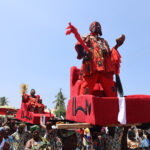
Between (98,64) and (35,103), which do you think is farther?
(35,103)

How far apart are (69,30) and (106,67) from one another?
46.2 inches

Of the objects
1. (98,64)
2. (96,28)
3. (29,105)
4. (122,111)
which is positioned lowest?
(122,111)

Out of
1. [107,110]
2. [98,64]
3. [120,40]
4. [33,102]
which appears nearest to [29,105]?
[33,102]

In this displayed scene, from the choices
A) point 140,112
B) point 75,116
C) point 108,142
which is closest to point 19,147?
point 75,116

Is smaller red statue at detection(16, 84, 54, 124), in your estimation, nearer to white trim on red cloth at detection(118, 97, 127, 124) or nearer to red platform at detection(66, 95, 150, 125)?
red platform at detection(66, 95, 150, 125)

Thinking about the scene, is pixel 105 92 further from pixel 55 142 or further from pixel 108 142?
pixel 55 142

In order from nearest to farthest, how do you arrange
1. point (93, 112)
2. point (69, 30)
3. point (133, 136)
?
point (93, 112) < point (69, 30) < point (133, 136)

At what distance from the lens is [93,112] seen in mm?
3293

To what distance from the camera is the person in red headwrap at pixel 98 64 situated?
14.1ft

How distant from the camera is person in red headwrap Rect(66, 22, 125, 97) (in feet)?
14.1

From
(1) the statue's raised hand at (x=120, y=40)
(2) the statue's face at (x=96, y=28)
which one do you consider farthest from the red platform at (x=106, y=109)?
(2) the statue's face at (x=96, y=28)

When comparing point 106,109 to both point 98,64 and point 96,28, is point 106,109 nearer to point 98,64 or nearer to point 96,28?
point 98,64

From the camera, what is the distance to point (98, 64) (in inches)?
168

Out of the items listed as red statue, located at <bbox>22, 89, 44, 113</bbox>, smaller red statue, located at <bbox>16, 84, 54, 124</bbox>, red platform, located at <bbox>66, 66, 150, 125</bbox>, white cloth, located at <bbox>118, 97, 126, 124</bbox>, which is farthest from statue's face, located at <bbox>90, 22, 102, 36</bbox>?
red statue, located at <bbox>22, 89, 44, 113</bbox>
